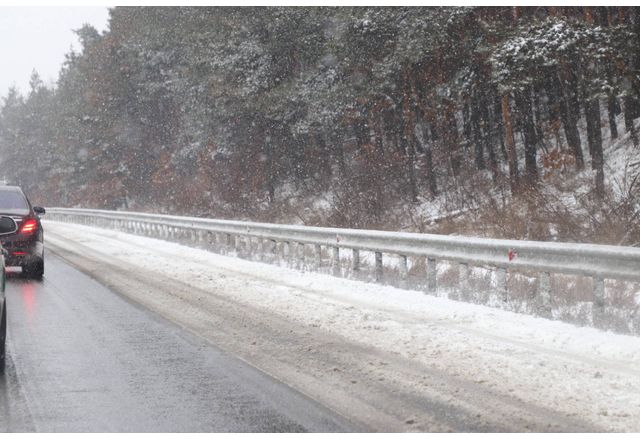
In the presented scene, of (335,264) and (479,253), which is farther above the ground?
(479,253)

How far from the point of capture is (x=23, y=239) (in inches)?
561

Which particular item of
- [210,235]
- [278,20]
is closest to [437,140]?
[278,20]

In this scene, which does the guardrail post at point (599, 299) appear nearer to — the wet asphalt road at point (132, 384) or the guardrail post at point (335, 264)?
the wet asphalt road at point (132, 384)

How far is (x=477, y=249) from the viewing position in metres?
10.6

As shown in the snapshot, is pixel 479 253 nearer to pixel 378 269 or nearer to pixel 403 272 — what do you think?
pixel 403 272

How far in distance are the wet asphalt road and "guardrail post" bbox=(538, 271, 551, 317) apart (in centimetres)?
392

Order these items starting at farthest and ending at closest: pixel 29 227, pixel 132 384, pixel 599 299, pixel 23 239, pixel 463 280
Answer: pixel 29 227
pixel 23 239
pixel 463 280
pixel 599 299
pixel 132 384

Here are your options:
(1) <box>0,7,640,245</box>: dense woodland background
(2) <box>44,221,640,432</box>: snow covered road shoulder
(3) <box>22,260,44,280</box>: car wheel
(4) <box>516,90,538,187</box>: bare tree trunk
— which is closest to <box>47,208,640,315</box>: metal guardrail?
(2) <box>44,221,640,432</box>: snow covered road shoulder

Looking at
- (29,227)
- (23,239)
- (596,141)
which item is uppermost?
(596,141)

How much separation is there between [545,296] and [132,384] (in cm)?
508

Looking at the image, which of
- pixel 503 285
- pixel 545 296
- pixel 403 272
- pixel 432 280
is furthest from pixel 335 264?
pixel 545 296

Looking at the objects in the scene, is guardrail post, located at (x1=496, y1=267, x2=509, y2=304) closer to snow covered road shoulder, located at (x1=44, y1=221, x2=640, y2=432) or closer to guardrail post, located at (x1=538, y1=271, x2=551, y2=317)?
snow covered road shoulder, located at (x1=44, y1=221, x2=640, y2=432)

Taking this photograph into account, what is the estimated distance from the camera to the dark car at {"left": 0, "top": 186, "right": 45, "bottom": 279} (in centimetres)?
1419
